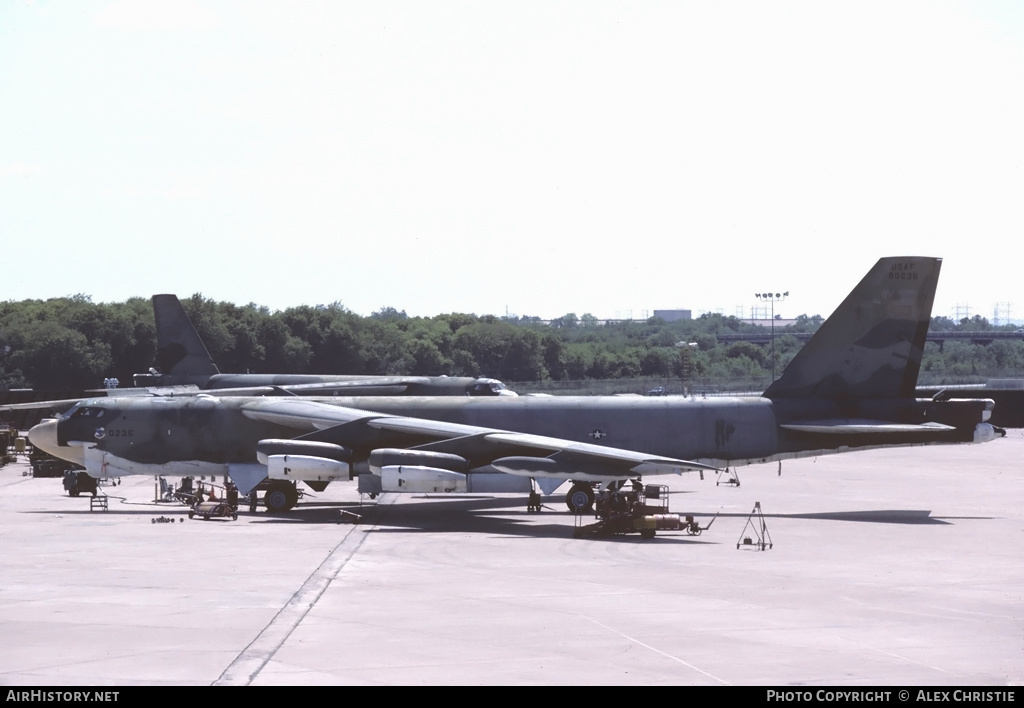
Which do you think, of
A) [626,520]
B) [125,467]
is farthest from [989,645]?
[125,467]

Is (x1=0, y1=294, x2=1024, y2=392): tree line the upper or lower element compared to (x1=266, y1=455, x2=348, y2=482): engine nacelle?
upper

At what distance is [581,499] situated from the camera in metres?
37.4

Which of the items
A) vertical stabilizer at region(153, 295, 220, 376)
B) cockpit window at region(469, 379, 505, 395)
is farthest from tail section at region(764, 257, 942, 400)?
vertical stabilizer at region(153, 295, 220, 376)

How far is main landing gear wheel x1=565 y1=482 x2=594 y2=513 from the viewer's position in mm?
37438

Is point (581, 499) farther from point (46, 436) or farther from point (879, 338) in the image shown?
point (46, 436)

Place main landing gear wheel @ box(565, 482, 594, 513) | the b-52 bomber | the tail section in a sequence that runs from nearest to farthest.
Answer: the b-52 bomber, main landing gear wheel @ box(565, 482, 594, 513), the tail section

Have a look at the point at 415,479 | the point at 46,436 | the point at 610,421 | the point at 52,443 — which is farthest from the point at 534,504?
the point at 46,436

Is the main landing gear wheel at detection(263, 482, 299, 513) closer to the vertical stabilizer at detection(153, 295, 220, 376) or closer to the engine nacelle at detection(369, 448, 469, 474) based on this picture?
the engine nacelle at detection(369, 448, 469, 474)

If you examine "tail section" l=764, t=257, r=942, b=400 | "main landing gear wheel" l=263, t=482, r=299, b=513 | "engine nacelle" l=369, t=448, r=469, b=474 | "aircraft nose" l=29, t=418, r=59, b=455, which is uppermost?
"tail section" l=764, t=257, r=942, b=400

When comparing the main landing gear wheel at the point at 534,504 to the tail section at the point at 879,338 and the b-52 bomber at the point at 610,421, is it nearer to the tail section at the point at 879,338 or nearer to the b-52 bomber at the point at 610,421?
the b-52 bomber at the point at 610,421

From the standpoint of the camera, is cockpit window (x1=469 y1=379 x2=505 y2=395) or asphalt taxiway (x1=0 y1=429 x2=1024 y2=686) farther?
cockpit window (x1=469 y1=379 x2=505 y2=395)

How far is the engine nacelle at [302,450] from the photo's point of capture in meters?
36.2

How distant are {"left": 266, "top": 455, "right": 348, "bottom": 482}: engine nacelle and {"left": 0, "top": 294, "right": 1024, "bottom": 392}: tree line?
61336mm
